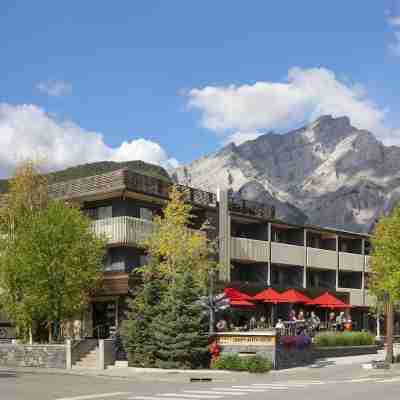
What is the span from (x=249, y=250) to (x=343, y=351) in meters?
13.3

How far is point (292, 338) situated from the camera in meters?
37.0

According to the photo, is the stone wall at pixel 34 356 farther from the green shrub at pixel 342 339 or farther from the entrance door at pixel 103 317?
the green shrub at pixel 342 339

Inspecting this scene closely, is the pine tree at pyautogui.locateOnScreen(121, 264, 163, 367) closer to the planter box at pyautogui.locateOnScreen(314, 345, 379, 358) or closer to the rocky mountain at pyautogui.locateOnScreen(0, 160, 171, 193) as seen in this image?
the planter box at pyautogui.locateOnScreen(314, 345, 379, 358)

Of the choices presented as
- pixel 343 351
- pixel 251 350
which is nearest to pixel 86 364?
pixel 251 350

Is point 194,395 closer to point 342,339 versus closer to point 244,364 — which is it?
point 244,364

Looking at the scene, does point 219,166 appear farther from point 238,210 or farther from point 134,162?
point 238,210

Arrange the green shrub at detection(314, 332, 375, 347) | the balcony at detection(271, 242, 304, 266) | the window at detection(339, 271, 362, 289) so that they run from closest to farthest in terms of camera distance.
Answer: the green shrub at detection(314, 332, 375, 347) → the balcony at detection(271, 242, 304, 266) → the window at detection(339, 271, 362, 289)

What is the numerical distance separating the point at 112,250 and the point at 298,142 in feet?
504

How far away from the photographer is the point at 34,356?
39.3 metres

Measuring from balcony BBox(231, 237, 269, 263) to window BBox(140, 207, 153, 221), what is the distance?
7.46 m

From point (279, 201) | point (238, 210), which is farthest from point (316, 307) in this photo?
point (279, 201)

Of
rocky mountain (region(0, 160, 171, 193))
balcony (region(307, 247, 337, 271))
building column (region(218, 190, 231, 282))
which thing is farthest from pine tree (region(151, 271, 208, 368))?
rocky mountain (region(0, 160, 171, 193))

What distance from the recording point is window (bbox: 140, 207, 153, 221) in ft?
155

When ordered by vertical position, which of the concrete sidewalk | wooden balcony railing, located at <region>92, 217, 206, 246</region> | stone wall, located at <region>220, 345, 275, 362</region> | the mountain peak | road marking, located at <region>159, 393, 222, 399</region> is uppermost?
the mountain peak
